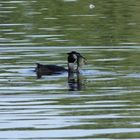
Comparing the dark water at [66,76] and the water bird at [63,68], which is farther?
the water bird at [63,68]

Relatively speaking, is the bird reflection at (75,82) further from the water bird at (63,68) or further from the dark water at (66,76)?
the water bird at (63,68)

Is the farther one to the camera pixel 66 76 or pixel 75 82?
pixel 66 76

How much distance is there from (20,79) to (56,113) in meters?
4.08

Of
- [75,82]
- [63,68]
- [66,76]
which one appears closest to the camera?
[75,82]

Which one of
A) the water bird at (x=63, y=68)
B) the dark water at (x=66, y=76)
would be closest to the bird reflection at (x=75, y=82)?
the dark water at (x=66, y=76)

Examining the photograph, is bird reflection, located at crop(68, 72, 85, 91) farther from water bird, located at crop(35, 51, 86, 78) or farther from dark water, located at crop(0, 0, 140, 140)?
water bird, located at crop(35, 51, 86, 78)

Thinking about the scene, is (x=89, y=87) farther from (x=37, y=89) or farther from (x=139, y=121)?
(x=139, y=121)

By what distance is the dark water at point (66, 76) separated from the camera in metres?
14.1

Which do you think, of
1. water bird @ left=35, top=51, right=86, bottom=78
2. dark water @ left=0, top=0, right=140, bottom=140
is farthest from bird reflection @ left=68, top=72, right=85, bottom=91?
water bird @ left=35, top=51, right=86, bottom=78

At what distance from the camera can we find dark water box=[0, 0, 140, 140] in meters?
14.1

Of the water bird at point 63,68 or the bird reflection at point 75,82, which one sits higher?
the water bird at point 63,68

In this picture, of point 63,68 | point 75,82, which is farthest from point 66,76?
point 75,82

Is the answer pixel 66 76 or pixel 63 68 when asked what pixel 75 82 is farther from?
pixel 63 68

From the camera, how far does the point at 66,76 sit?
20.2 meters
